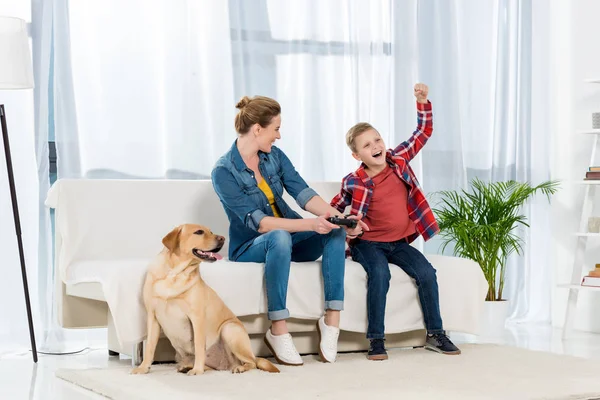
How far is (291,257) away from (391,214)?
1.37 feet

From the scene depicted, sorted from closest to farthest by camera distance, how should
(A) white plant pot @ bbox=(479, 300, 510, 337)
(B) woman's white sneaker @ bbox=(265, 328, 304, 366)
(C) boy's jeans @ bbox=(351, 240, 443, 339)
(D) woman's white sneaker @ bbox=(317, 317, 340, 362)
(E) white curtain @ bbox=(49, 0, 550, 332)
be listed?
1. (B) woman's white sneaker @ bbox=(265, 328, 304, 366)
2. (D) woman's white sneaker @ bbox=(317, 317, 340, 362)
3. (C) boy's jeans @ bbox=(351, 240, 443, 339)
4. (E) white curtain @ bbox=(49, 0, 550, 332)
5. (A) white plant pot @ bbox=(479, 300, 510, 337)

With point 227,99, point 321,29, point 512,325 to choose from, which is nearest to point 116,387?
point 227,99

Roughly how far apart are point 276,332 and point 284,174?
0.63 metres

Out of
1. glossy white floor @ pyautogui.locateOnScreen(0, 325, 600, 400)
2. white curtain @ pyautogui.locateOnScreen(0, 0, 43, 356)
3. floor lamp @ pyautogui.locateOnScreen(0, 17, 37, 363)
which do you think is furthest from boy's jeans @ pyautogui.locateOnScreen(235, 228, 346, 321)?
white curtain @ pyautogui.locateOnScreen(0, 0, 43, 356)

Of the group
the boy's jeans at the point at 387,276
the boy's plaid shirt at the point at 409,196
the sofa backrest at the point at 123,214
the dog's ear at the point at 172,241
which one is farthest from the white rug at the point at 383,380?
the sofa backrest at the point at 123,214

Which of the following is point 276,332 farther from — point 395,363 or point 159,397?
point 159,397

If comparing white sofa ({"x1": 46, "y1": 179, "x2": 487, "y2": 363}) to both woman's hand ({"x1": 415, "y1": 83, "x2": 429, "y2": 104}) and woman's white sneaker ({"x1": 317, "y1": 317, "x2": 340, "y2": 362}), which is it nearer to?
woman's white sneaker ({"x1": 317, "y1": 317, "x2": 340, "y2": 362})

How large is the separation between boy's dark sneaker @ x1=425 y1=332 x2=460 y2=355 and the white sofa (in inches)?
3.2

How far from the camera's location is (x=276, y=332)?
3.04 meters

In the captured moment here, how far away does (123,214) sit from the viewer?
353 cm

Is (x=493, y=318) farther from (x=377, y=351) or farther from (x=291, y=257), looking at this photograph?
(x=291, y=257)

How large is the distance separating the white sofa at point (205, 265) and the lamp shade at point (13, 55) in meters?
0.41

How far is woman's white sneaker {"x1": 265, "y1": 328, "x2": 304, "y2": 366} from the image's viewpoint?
301cm

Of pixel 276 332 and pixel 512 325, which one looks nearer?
pixel 276 332
